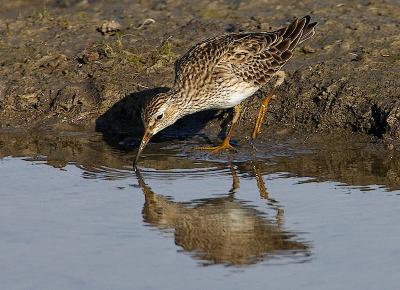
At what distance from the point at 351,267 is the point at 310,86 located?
196 inches

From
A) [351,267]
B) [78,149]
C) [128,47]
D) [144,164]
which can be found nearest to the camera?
[351,267]

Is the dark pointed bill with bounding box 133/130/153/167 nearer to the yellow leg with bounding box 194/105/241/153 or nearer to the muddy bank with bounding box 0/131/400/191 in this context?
the muddy bank with bounding box 0/131/400/191

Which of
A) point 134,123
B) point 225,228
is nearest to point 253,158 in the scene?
point 134,123

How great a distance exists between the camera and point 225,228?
8.98m

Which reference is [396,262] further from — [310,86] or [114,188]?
[310,86]

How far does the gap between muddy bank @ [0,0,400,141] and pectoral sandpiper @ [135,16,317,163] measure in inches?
30.9

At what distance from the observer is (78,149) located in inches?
479

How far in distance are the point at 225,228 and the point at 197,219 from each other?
0.38m

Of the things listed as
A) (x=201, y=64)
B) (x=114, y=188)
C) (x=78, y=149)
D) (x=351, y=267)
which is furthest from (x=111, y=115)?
(x=351, y=267)

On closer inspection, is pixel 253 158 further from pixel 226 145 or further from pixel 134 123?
pixel 134 123

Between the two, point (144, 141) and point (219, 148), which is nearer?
point (144, 141)

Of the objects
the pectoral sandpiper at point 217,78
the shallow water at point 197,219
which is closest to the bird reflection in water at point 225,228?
the shallow water at point 197,219

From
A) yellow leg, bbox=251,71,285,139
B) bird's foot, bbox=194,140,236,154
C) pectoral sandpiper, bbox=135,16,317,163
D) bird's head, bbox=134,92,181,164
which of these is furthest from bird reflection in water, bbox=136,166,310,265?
yellow leg, bbox=251,71,285,139

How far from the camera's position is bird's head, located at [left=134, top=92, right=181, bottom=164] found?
37.0 feet
